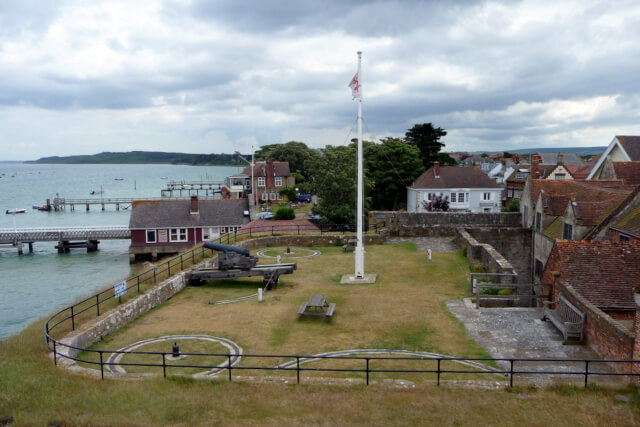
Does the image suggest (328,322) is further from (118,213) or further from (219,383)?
(118,213)

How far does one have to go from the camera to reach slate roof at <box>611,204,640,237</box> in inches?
766

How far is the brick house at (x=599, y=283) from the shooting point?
1165 cm

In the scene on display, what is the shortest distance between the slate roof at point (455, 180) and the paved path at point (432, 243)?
2623 cm

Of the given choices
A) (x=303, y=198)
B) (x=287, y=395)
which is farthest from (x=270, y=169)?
(x=287, y=395)

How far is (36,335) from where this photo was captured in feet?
40.5

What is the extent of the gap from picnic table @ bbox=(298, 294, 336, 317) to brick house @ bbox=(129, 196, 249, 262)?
107 ft

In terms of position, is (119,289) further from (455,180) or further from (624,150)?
(455,180)

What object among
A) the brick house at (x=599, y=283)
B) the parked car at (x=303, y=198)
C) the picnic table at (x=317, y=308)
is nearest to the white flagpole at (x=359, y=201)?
the picnic table at (x=317, y=308)

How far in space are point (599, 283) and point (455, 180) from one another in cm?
4323

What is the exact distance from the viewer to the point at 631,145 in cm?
3566

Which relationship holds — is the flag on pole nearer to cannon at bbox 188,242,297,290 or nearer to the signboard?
cannon at bbox 188,242,297,290

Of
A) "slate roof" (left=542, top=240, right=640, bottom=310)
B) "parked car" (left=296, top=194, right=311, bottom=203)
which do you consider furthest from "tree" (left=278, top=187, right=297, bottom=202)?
"slate roof" (left=542, top=240, right=640, bottom=310)

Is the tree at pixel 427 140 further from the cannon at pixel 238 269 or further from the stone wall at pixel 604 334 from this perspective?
the stone wall at pixel 604 334

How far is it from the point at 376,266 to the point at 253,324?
30.5 ft
